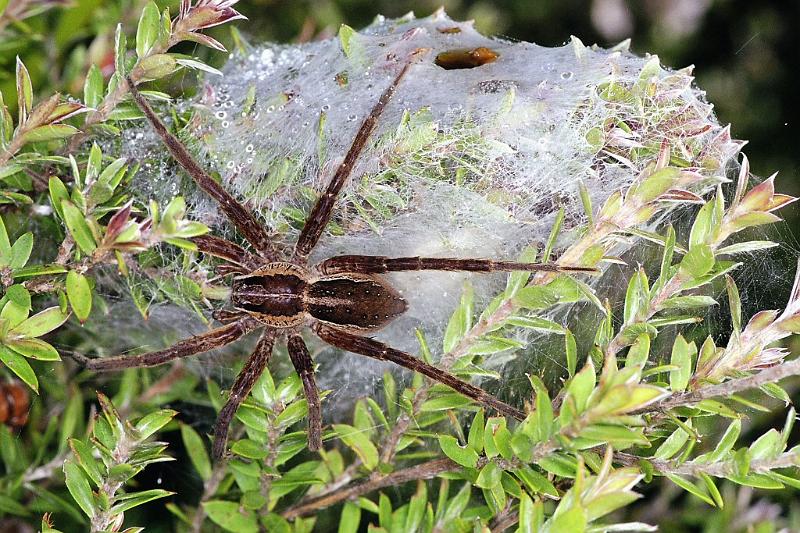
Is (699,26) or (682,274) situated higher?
(699,26)

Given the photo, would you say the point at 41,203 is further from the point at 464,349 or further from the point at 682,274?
the point at 682,274

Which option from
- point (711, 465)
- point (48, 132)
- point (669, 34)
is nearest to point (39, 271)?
point (48, 132)

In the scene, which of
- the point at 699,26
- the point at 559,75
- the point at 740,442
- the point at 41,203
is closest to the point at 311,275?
the point at 41,203

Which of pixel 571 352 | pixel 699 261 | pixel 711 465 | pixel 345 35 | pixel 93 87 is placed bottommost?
pixel 711 465

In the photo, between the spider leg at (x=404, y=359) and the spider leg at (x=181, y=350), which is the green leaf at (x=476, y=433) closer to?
the spider leg at (x=404, y=359)

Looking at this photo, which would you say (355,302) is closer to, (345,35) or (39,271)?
(345,35)

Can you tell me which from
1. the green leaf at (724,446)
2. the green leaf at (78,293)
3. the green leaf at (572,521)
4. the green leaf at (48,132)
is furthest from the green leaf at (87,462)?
the green leaf at (724,446)

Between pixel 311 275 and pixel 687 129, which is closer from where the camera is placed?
pixel 687 129

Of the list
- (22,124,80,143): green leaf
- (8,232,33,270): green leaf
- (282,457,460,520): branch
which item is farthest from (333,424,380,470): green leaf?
(22,124,80,143): green leaf
